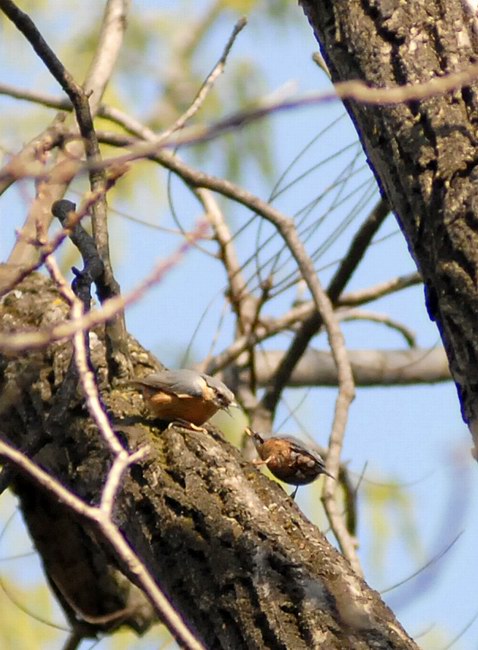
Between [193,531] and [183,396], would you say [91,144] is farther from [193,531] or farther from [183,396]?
[193,531]

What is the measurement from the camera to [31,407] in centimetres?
199

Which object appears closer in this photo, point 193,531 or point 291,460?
point 193,531

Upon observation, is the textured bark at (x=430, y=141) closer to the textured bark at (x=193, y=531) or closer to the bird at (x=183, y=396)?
the textured bark at (x=193, y=531)

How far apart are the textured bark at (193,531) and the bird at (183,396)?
33 millimetres

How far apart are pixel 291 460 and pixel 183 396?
0.70ft

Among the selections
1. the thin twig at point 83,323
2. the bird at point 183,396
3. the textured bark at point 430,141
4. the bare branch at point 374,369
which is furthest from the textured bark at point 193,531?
the bare branch at point 374,369

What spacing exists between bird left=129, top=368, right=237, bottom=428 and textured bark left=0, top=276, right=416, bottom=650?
0.11 ft

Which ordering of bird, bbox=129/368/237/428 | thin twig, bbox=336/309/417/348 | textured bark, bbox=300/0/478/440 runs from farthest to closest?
thin twig, bbox=336/309/417/348 → bird, bbox=129/368/237/428 → textured bark, bbox=300/0/478/440

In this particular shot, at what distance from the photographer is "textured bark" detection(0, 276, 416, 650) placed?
1428 mm

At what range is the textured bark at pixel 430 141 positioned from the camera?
1.35m

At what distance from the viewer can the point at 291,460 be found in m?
1.82

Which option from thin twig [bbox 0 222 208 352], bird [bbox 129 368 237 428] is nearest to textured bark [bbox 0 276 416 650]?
bird [bbox 129 368 237 428]

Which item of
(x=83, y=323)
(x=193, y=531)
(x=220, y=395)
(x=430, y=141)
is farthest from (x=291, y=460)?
(x=83, y=323)

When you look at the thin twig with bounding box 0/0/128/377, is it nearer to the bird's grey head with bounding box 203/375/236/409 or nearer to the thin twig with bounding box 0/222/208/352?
the bird's grey head with bounding box 203/375/236/409
